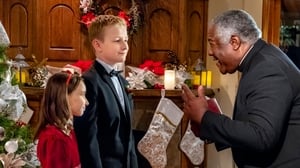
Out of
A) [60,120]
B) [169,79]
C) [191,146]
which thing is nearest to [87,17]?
[169,79]

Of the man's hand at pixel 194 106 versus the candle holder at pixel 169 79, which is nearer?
the man's hand at pixel 194 106

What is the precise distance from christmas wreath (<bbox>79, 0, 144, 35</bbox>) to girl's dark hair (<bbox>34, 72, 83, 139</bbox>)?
168 centimetres

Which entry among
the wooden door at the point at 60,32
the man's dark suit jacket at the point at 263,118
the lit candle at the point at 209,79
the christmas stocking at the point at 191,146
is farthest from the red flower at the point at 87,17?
the man's dark suit jacket at the point at 263,118

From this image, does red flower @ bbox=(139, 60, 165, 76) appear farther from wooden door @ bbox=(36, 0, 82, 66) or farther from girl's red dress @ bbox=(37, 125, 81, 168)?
girl's red dress @ bbox=(37, 125, 81, 168)

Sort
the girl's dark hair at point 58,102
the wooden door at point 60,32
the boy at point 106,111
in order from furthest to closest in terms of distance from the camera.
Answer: the wooden door at point 60,32 → the boy at point 106,111 → the girl's dark hair at point 58,102

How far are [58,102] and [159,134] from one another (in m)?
1.48

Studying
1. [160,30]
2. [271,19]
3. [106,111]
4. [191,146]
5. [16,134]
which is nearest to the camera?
[16,134]

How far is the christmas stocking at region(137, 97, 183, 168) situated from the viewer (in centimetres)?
382

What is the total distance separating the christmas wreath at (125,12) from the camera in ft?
13.8

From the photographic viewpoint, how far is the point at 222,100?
4.54 metres

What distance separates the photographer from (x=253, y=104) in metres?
1.65

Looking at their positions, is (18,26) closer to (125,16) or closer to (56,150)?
(125,16)

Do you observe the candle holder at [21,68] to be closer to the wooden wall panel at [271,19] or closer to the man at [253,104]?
the wooden wall panel at [271,19]

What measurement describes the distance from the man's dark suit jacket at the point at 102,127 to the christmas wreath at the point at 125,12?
1.58 m
